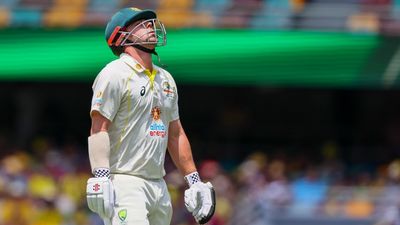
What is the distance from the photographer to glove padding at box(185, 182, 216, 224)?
6070 mm

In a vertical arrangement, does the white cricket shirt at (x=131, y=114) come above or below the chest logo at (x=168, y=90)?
below

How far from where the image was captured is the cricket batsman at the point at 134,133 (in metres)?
5.77

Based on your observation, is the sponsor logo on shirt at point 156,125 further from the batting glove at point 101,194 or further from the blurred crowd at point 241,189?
the blurred crowd at point 241,189

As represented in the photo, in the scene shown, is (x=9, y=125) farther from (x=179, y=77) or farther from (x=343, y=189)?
(x=343, y=189)

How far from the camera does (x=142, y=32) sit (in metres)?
6.05

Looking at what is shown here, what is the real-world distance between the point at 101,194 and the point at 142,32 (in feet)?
3.22

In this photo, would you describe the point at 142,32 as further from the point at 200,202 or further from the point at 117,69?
the point at 200,202

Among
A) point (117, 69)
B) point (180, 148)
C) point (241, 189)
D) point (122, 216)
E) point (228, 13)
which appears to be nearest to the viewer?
point (122, 216)

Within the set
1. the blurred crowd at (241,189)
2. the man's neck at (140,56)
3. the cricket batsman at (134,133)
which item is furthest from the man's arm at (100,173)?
the blurred crowd at (241,189)

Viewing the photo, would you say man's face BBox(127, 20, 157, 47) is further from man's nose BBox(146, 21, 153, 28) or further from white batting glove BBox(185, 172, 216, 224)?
white batting glove BBox(185, 172, 216, 224)

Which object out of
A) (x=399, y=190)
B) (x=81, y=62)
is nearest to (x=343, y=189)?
(x=399, y=190)

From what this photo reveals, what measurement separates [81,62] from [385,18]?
381 cm

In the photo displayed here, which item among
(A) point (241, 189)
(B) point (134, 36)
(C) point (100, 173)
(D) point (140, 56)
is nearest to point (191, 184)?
(C) point (100, 173)

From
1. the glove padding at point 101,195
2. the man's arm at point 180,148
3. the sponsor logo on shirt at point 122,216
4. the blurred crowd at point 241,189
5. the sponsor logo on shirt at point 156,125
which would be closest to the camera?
the glove padding at point 101,195
